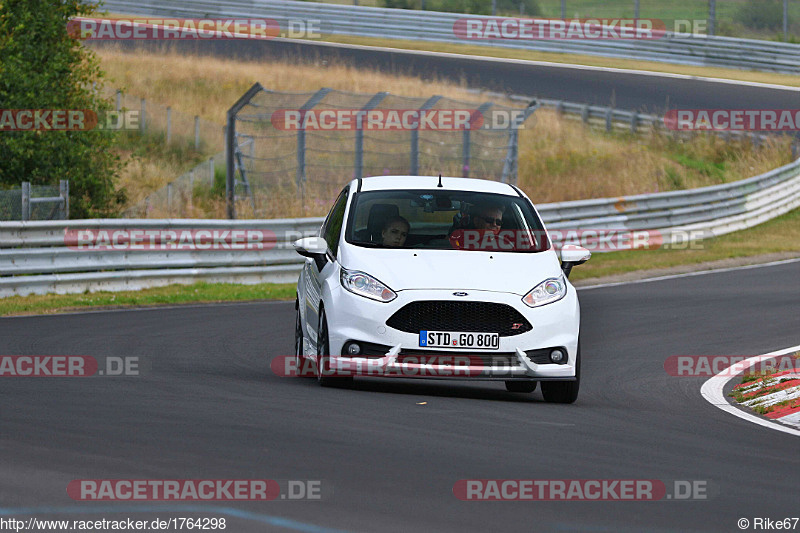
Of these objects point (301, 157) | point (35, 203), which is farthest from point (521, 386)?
point (301, 157)

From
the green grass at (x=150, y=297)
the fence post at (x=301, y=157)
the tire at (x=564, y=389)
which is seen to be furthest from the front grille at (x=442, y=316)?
the fence post at (x=301, y=157)

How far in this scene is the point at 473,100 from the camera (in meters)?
37.1

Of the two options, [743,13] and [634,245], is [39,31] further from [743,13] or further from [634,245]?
[743,13]

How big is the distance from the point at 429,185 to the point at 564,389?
2.18 metres

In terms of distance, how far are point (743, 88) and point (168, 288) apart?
2535cm

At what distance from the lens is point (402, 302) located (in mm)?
9875

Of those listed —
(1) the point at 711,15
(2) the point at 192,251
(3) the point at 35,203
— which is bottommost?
(2) the point at 192,251

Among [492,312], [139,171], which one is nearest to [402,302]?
[492,312]

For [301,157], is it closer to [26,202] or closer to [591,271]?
[591,271]

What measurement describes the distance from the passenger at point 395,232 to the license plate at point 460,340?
3.49 feet

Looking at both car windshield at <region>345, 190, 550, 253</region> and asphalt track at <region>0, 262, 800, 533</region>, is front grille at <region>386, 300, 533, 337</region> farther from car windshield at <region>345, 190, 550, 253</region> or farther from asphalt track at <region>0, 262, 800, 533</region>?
car windshield at <region>345, 190, 550, 253</region>

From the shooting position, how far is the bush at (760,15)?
46.5m

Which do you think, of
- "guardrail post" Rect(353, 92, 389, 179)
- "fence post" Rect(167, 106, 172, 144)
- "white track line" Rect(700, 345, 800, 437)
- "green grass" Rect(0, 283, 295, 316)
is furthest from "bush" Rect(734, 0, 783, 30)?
"white track line" Rect(700, 345, 800, 437)

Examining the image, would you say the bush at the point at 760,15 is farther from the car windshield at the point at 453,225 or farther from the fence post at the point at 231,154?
the car windshield at the point at 453,225
